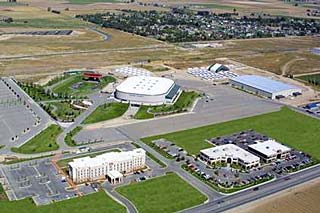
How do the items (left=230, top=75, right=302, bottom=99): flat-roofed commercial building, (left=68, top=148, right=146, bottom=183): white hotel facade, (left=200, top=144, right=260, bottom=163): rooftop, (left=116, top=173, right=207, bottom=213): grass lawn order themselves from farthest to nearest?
1. (left=230, top=75, right=302, bottom=99): flat-roofed commercial building
2. (left=200, top=144, right=260, bottom=163): rooftop
3. (left=68, top=148, right=146, bottom=183): white hotel facade
4. (left=116, top=173, right=207, bottom=213): grass lawn

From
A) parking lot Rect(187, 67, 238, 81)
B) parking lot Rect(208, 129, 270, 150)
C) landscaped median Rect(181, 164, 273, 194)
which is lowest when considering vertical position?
landscaped median Rect(181, 164, 273, 194)

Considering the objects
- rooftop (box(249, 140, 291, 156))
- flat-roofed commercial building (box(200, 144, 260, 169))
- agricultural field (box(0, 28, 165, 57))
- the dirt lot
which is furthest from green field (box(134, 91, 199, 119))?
agricultural field (box(0, 28, 165, 57))

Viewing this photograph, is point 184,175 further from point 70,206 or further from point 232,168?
point 70,206

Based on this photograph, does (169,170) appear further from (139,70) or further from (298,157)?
(139,70)

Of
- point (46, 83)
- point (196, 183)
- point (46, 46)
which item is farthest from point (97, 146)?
point (46, 46)

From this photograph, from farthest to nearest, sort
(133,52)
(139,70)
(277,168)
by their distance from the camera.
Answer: (133,52)
(139,70)
(277,168)

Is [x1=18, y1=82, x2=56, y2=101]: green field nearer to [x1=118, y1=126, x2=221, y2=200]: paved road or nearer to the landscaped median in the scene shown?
[x1=118, y1=126, x2=221, y2=200]: paved road

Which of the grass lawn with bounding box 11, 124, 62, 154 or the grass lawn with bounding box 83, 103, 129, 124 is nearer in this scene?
the grass lawn with bounding box 11, 124, 62, 154

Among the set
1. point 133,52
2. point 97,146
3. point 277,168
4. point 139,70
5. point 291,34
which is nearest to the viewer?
point 277,168
